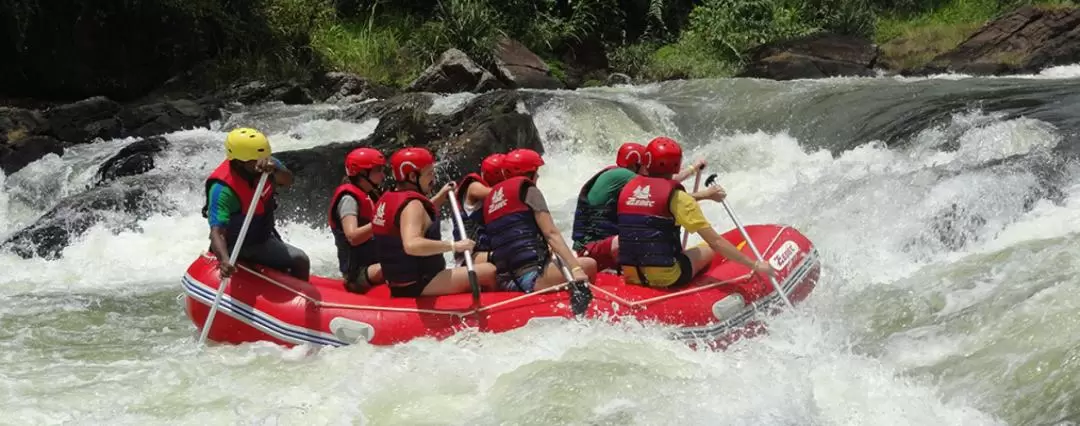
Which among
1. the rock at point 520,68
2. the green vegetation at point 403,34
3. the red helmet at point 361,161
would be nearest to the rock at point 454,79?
the rock at point 520,68

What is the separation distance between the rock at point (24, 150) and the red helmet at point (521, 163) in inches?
334

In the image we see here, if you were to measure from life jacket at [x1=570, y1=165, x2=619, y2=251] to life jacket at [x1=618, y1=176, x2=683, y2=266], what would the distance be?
646mm

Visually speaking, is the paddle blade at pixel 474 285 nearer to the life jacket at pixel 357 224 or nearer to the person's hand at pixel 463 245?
the person's hand at pixel 463 245

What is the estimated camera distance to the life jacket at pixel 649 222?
5836 millimetres

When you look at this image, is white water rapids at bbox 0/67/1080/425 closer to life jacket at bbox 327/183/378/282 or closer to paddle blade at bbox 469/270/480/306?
paddle blade at bbox 469/270/480/306

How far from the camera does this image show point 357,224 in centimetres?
619

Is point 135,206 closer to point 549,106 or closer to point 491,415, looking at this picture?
point 549,106

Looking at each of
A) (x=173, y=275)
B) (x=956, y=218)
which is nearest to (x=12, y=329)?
(x=173, y=275)

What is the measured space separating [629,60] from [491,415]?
52.5ft

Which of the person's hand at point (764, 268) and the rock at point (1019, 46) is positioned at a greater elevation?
the person's hand at point (764, 268)

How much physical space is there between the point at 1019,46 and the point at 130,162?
45.3 feet

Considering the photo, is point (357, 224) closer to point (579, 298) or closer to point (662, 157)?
point (579, 298)

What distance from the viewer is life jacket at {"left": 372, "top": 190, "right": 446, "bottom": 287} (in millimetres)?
5652

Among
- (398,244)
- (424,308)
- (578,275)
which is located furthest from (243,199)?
(578,275)
